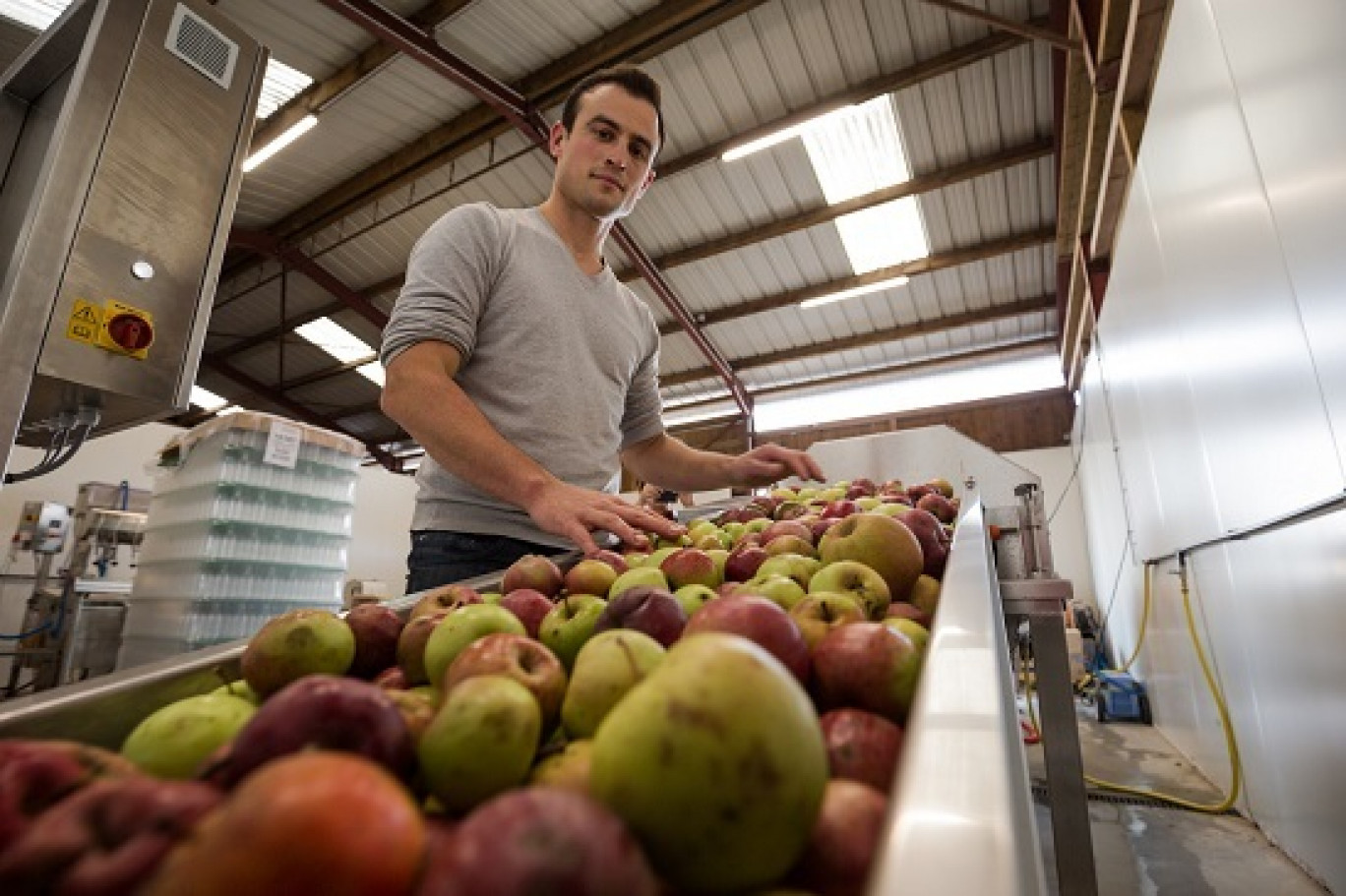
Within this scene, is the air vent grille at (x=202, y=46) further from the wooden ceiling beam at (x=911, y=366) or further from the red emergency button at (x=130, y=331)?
the wooden ceiling beam at (x=911, y=366)

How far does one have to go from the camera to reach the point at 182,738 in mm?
649

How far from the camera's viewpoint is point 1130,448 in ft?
16.9

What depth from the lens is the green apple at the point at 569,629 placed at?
948 millimetres

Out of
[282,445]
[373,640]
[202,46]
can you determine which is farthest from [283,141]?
[373,640]

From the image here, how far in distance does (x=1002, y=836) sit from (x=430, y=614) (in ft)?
2.76

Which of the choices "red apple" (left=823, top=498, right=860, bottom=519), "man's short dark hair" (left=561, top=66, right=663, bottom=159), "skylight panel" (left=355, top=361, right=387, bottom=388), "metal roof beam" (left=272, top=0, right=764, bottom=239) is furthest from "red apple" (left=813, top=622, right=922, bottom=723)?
"skylight panel" (left=355, top=361, right=387, bottom=388)

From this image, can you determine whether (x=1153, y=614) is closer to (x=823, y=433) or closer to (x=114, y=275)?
(x=114, y=275)

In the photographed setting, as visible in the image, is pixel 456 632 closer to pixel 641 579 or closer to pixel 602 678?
pixel 602 678

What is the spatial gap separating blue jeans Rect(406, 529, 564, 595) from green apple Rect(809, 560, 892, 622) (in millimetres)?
1219

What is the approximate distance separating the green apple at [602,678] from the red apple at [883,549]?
638 mm

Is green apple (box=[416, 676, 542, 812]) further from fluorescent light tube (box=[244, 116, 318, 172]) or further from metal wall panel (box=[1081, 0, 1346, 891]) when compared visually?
fluorescent light tube (box=[244, 116, 318, 172])

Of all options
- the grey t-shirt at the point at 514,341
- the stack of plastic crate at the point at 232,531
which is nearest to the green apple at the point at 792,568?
the grey t-shirt at the point at 514,341

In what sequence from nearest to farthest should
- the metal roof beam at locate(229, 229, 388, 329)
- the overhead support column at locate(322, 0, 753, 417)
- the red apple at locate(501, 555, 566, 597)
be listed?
the red apple at locate(501, 555, 566, 597)
the overhead support column at locate(322, 0, 753, 417)
the metal roof beam at locate(229, 229, 388, 329)

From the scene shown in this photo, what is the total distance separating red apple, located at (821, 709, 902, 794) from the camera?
552 mm
